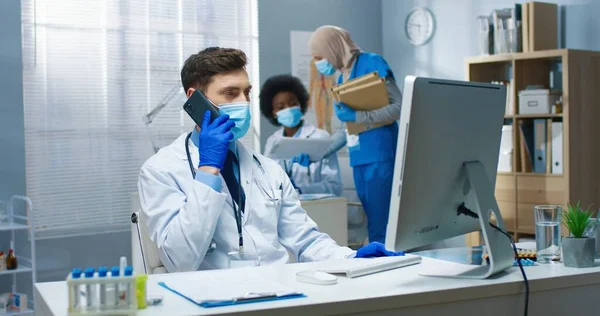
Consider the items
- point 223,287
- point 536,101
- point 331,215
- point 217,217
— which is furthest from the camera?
point 536,101

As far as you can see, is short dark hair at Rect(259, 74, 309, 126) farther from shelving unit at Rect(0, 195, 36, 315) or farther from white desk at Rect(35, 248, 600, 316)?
white desk at Rect(35, 248, 600, 316)

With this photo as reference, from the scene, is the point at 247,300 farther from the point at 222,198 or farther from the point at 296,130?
the point at 296,130

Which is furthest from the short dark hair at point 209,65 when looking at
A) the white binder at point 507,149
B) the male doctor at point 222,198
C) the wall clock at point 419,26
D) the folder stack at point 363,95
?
the wall clock at point 419,26

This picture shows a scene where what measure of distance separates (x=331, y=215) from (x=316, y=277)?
2538mm

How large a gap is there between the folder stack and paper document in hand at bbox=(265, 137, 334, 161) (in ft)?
0.73

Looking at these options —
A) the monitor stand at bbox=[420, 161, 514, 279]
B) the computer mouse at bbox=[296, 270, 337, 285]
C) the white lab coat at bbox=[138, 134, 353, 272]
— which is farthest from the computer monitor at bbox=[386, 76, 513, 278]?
the white lab coat at bbox=[138, 134, 353, 272]

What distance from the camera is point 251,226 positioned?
223cm

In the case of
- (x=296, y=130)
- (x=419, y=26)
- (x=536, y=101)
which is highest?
(x=419, y=26)

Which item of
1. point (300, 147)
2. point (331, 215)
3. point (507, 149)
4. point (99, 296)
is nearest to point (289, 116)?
point (300, 147)

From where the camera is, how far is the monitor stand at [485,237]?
167cm

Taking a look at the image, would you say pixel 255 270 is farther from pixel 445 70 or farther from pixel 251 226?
pixel 445 70

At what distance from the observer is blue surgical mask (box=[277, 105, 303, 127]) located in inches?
195

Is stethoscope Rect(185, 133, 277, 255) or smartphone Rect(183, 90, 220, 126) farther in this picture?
smartphone Rect(183, 90, 220, 126)

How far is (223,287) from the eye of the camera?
1543 millimetres
